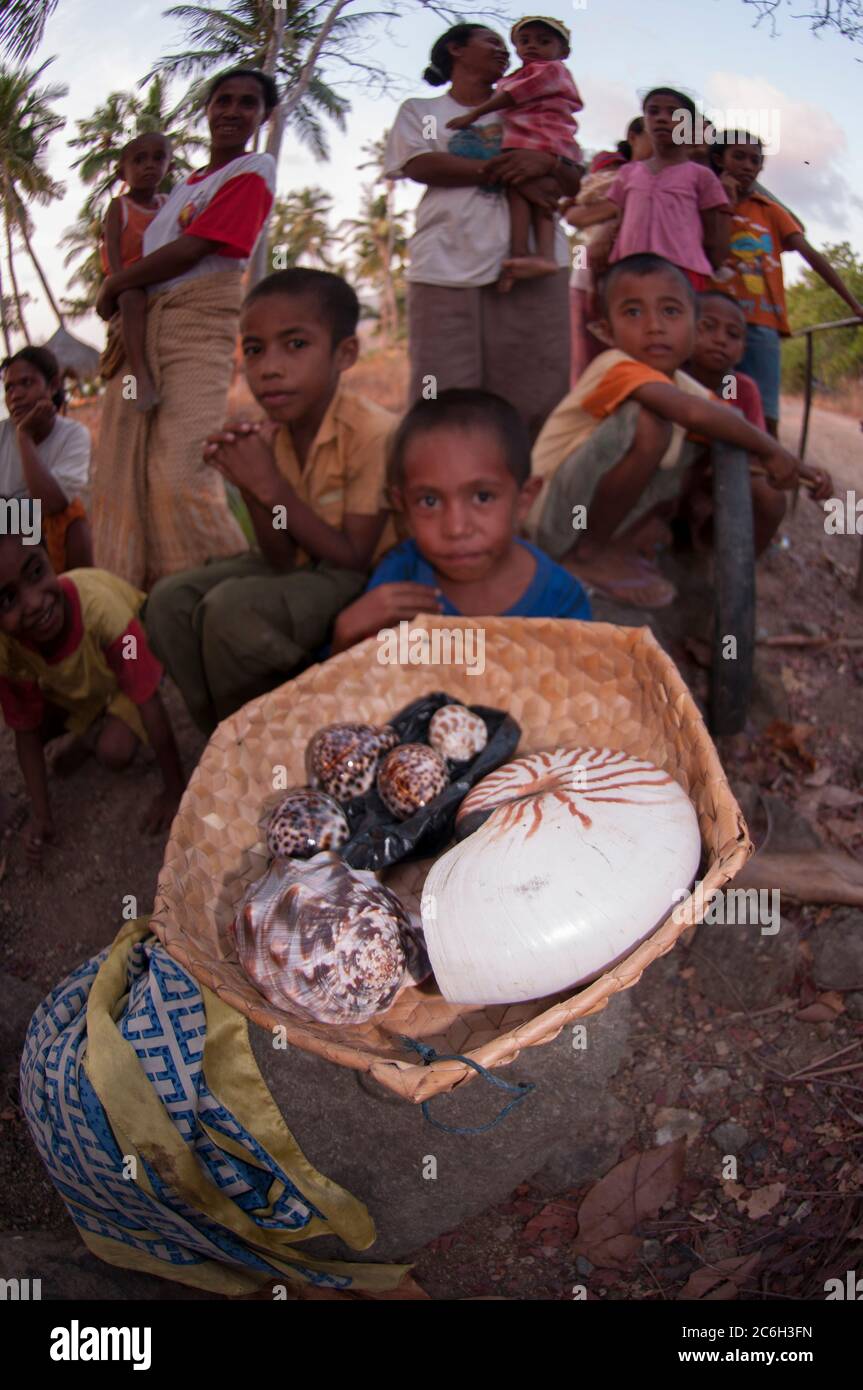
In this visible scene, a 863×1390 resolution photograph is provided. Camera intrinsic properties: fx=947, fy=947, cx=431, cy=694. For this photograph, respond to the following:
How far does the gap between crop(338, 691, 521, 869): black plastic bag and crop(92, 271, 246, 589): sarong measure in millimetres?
960

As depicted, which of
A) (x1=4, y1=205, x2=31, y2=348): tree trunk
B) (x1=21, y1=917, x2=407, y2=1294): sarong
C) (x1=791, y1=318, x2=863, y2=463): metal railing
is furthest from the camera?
(x1=791, y1=318, x2=863, y2=463): metal railing

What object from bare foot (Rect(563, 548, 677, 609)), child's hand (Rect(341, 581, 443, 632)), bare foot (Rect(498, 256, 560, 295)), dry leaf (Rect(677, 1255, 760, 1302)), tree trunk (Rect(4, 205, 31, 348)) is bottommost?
dry leaf (Rect(677, 1255, 760, 1302))

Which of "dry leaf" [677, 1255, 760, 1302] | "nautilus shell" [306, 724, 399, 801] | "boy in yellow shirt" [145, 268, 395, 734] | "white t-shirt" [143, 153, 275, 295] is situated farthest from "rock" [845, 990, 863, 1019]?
"white t-shirt" [143, 153, 275, 295]

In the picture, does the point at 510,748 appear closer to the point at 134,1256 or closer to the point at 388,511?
the point at 388,511

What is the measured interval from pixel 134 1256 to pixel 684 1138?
3.55ft

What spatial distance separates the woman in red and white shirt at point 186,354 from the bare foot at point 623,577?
110cm

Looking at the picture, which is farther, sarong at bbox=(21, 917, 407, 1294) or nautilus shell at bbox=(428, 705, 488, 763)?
nautilus shell at bbox=(428, 705, 488, 763)

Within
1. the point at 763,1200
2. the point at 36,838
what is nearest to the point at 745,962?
the point at 763,1200

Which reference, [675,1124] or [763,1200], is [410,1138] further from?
[763,1200]

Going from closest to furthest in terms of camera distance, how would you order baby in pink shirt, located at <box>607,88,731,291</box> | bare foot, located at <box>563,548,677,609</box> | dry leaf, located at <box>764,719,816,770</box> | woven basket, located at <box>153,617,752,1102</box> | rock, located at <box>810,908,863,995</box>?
woven basket, located at <box>153,617,752,1102</box> → rock, located at <box>810,908,863,995</box> → baby in pink shirt, located at <box>607,88,731,291</box> → dry leaf, located at <box>764,719,816,770</box> → bare foot, located at <box>563,548,677,609</box>

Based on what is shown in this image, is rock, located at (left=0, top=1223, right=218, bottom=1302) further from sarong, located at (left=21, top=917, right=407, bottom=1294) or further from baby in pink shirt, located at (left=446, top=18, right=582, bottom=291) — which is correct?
baby in pink shirt, located at (left=446, top=18, right=582, bottom=291)

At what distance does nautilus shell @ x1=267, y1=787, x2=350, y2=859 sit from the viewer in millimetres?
1817

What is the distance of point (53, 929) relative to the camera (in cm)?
241

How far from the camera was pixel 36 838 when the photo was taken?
2529 millimetres
